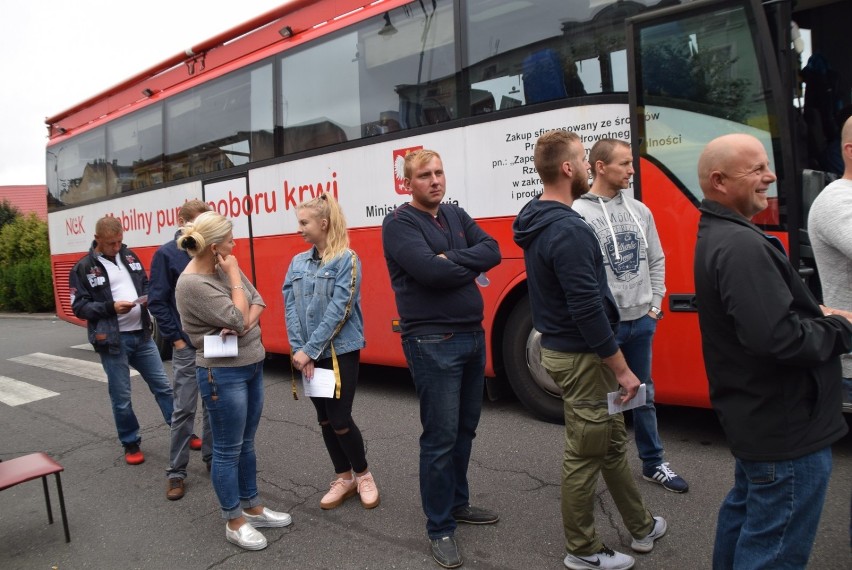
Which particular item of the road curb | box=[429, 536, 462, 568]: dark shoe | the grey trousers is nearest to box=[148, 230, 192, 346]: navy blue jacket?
the grey trousers

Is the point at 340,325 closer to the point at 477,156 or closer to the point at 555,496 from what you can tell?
the point at 555,496

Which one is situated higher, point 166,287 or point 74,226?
point 74,226

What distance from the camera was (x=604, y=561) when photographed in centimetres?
284

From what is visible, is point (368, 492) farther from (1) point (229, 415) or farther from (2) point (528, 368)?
(2) point (528, 368)

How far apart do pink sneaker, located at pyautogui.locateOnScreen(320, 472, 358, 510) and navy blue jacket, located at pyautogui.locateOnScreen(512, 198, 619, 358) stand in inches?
67.0

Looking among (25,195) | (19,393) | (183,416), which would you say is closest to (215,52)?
(19,393)

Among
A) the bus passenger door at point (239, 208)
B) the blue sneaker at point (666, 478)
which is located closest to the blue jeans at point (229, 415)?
the blue sneaker at point (666, 478)

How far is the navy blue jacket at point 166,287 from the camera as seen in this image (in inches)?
173

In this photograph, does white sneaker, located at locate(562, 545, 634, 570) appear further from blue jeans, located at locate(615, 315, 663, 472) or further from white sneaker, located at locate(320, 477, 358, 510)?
white sneaker, located at locate(320, 477, 358, 510)

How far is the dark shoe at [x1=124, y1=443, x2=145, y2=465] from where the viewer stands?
16.1ft

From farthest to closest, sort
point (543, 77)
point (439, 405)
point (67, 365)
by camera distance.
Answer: point (67, 365), point (543, 77), point (439, 405)

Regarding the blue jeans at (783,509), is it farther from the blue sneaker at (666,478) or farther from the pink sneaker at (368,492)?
the pink sneaker at (368,492)

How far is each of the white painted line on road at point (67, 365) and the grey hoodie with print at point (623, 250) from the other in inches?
266

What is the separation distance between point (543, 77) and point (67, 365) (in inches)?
320
